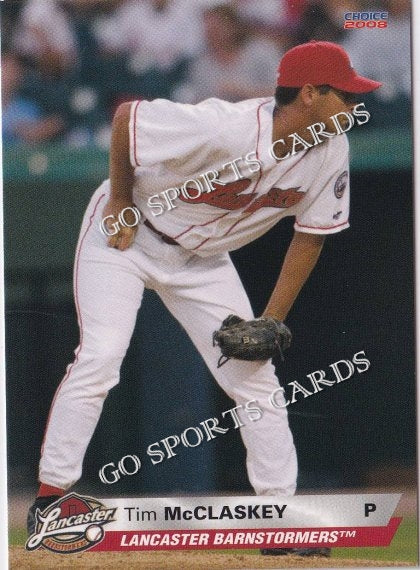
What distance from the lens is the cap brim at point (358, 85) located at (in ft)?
10.9

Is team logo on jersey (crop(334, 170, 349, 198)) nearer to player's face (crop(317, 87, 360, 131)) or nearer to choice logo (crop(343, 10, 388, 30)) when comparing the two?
player's face (crop(317, 87, 360, 131))

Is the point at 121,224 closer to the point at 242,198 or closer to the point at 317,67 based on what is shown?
the point at 242,198

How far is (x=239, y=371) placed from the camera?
3383mm

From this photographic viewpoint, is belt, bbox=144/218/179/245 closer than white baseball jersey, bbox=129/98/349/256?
No

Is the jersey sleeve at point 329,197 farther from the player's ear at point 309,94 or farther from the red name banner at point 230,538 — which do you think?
the red name banner at point 230,538

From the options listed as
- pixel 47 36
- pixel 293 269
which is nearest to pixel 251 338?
pixel 293 269

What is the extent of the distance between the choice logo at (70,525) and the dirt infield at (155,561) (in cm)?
3

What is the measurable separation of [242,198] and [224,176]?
91 millimetres

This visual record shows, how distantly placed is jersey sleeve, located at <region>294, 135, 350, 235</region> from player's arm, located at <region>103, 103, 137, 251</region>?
1.78 ft

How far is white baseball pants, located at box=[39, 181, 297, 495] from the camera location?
334 centimetres

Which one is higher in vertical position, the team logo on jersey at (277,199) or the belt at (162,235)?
the team logo on jersey at (277,199)

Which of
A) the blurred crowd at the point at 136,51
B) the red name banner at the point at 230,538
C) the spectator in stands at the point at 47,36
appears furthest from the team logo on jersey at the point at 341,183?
the red name banner at the point at 230,538

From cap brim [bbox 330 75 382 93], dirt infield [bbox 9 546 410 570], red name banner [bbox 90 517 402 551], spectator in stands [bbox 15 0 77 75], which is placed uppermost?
spectator in stands [bbox 15 0 77 75]

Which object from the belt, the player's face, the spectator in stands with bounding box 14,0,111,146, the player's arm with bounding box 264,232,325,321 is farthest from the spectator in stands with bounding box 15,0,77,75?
the player's arm with bounding box 264,232,325,321
